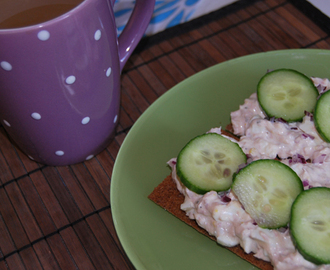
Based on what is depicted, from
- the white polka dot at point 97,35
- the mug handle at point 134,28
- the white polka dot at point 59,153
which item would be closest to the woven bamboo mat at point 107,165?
the white polka dot at point 59,153

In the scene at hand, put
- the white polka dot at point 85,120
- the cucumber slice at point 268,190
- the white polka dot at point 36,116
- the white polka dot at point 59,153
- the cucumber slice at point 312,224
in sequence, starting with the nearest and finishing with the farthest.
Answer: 1. the cucumber slice at point 312,224
2. the cucumber slice at point 268,190
3. the white polka dot at point 36,116
4. the white polka dot at point 85,120
5. the white polka dot at point 59,153

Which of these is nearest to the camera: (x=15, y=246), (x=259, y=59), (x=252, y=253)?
(x=252, y=253)

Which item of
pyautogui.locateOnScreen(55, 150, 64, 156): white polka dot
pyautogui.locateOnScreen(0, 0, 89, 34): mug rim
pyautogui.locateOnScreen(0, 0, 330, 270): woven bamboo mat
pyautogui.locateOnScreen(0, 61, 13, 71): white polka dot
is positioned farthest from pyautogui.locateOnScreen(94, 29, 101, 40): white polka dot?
pyautogui.locateOnScreen(0, 0, 330, 270): woven bamboo mat

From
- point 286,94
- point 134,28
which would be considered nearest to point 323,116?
point 286,94

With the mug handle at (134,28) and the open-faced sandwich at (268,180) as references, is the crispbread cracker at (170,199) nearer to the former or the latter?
the open-faced sandwich at (268,180)

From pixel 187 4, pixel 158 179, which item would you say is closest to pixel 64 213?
pixel 158 179

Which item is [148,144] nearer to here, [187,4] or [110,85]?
[110,85]

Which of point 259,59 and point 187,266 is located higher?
point 259,59

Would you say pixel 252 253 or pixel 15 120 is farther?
pixel 15 120
